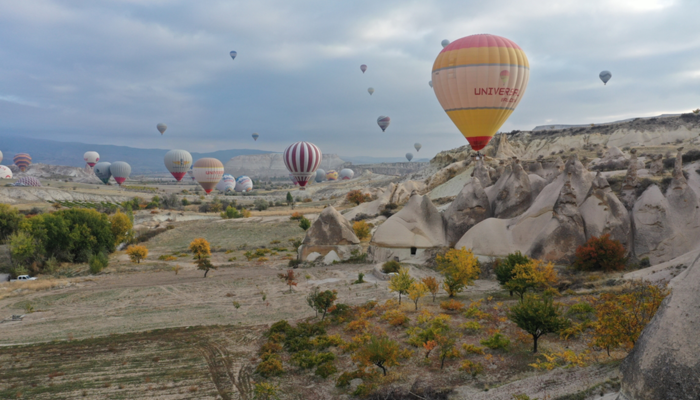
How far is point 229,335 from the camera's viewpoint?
19.1 metres

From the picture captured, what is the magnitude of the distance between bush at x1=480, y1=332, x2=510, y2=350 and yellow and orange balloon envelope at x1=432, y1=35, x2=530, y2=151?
91.4ft

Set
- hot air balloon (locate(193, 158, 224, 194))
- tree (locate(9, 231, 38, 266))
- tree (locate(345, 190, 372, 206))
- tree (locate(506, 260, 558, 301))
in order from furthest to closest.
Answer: hot air balloon (locate(193, 158, 224, 194)) → tree (locate(345, 190, 372, 206)) → tree (locate(9, 231, 38, 266)) → tree (locate(506, 260, 558, 301))

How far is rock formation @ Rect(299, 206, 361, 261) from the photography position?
35844 mm

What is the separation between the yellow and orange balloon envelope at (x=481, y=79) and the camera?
37.6m

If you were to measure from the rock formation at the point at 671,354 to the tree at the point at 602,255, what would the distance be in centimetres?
1400

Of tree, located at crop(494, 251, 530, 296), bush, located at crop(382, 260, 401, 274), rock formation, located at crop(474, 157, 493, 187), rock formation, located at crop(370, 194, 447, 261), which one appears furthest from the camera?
rock formation, located at crop(474, 157, 493, 187)

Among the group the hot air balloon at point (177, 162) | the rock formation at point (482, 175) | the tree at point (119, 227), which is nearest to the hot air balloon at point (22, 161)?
the hot air balloon at point (177, 162)

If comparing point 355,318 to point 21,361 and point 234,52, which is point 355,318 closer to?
point 21,361

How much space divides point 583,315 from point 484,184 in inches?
925

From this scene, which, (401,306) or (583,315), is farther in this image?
(401,306)

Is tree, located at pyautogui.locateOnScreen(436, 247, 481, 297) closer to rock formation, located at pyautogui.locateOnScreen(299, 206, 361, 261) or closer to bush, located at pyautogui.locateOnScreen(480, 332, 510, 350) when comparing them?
bush, located at pyautogui.locateOnScreen(480, 332, 510, 350)

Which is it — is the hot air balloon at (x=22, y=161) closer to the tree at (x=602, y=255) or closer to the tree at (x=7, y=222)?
the tree at (x=7, y=222)

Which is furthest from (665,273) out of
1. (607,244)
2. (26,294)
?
(26,294)

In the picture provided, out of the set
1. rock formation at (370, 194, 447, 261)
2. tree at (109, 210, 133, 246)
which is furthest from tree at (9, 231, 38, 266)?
rock formation at (370, 194, 447, 261)
